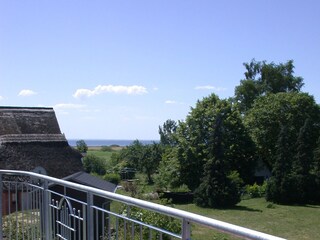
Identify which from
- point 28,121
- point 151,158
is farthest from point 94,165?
point 28,121

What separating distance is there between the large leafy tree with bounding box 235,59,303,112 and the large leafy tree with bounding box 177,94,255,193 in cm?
768

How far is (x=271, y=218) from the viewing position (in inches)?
990

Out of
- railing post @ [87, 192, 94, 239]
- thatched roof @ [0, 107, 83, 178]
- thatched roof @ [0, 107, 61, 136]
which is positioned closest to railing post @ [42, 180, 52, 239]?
railing post @ [87, 192, 94, 239]

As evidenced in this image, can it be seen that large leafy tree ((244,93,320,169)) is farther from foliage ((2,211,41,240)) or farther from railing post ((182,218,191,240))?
railing post ((182,218,191,240))

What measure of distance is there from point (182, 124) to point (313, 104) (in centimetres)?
1303

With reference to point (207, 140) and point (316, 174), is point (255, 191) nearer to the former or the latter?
point (207, 140)

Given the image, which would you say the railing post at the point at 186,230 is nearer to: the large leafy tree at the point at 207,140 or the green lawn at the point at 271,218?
the green lawn at the point at 271,218

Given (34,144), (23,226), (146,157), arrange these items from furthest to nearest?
(146,157) < (34,144) < (23,226)

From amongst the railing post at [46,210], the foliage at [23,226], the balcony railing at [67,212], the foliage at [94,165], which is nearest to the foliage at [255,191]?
the foliage at [94,165]

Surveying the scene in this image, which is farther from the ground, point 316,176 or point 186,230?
point 186,230

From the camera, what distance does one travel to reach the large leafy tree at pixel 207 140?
38188mm

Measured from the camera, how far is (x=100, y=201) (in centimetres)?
367

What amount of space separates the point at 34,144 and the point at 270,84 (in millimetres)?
28431

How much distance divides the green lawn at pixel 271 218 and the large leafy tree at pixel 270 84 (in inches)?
660
